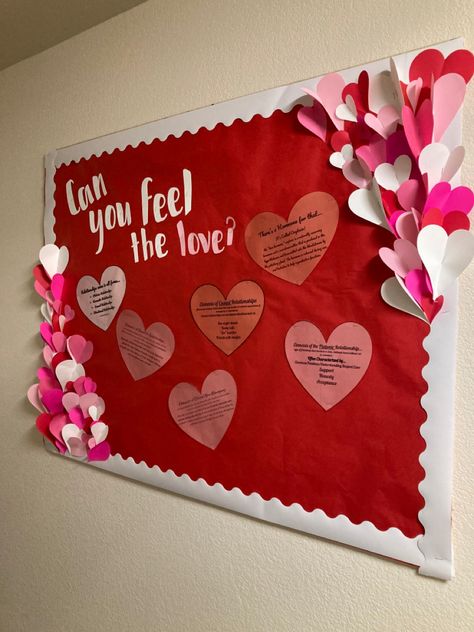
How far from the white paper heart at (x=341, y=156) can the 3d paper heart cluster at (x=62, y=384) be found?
0.67 meters

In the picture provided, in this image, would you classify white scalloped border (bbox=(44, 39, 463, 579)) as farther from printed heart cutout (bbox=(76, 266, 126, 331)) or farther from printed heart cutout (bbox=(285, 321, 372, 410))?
printed heart cutout (bbox=(76, 266, 126, 331))

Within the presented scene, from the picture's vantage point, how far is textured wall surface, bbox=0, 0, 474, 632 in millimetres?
678

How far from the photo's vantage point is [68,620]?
1.09 m

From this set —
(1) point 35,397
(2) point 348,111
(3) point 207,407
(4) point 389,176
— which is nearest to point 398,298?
(4) point 389,176

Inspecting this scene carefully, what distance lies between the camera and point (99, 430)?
1013mm

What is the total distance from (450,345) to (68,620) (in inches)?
43.1

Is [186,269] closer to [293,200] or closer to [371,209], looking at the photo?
[293,200]

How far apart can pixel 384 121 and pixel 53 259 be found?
813mm

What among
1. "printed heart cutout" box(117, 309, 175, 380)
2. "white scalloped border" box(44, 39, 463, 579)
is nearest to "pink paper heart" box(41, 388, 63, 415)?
"printed heart cutout" box(117, 309, 175, 380)

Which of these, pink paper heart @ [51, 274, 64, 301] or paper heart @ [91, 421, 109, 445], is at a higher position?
pink paper heart @ [51, 274, 64, 301]

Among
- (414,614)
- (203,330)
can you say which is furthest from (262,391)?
(414,614)

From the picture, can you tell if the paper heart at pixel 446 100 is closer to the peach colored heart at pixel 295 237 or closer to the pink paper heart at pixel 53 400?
the peach colored heart at pixel 295 237

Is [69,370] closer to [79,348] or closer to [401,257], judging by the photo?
[79,348]

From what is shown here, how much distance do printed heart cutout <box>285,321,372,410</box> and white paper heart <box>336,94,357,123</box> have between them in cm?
32
